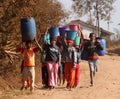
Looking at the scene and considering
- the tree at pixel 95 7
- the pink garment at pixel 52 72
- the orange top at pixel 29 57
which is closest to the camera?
the orange top at pixel 29 57

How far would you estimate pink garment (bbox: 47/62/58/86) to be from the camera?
1327 centimetres

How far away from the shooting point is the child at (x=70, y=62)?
13.3 metres

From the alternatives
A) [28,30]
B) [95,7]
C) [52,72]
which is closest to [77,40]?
[52,72]

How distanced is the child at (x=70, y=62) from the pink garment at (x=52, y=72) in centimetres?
40

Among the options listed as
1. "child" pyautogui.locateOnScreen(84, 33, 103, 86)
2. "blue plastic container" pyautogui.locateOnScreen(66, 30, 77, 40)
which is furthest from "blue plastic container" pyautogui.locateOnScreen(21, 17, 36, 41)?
"child" pyautogui.locateOnScreen(84, 33, 103, 86)

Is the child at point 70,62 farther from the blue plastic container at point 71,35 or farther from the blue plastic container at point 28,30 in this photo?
the blue plastic container at point 28,30

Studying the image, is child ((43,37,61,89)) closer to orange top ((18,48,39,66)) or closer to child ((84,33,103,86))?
orange top ((18,48,39,66))

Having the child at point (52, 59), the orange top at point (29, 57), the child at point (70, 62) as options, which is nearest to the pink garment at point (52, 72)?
the child at point (52, 59)

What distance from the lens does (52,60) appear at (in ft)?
43.6

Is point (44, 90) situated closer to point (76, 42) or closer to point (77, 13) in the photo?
point (76, 42)

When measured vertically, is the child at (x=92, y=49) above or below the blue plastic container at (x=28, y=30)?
below

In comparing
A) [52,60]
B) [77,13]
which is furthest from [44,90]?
[77,13]

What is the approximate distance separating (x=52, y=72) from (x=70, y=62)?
654mm

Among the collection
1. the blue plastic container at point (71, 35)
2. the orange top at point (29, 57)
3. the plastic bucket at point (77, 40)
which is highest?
the blue plastic container at point (71, 35)
